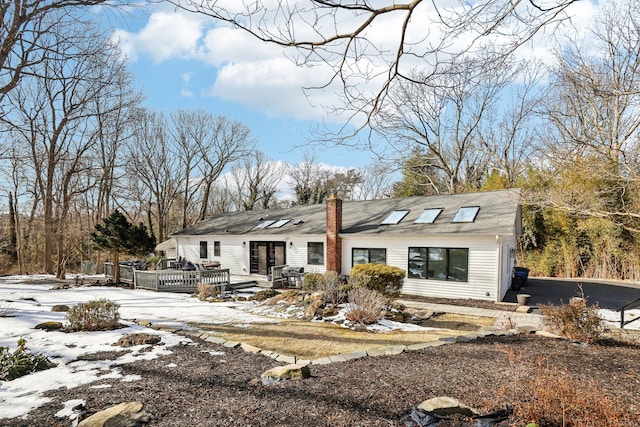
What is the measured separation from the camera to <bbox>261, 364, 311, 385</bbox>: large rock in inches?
161

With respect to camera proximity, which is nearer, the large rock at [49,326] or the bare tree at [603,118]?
the large rock at [49,326]

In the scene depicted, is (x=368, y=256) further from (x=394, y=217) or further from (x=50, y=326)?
(x=50, y=326)

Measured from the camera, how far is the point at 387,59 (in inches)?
176

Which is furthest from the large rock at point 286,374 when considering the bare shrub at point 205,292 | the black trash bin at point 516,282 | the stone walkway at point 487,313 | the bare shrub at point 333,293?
the black trash bin at point 516,282

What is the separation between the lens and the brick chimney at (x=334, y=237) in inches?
598

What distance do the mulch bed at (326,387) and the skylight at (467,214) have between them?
7.67 m

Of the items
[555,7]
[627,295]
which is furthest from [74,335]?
[627,295]

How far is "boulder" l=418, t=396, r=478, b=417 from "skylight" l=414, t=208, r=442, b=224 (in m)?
11.0

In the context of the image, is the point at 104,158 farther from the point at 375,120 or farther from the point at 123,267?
the point at 375,120

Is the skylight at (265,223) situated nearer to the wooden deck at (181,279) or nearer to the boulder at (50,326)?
the wooden deck at (181,279)

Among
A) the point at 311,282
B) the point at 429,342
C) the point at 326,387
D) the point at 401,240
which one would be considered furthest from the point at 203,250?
the point at 326,387

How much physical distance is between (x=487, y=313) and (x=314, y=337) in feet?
19.0

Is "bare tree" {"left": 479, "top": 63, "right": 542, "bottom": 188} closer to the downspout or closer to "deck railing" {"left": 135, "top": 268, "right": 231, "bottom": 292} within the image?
the downspout

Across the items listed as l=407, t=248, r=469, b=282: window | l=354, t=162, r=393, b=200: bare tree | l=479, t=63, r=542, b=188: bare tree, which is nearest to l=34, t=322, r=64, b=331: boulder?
l=407, t=248, r=469, b=282: window
